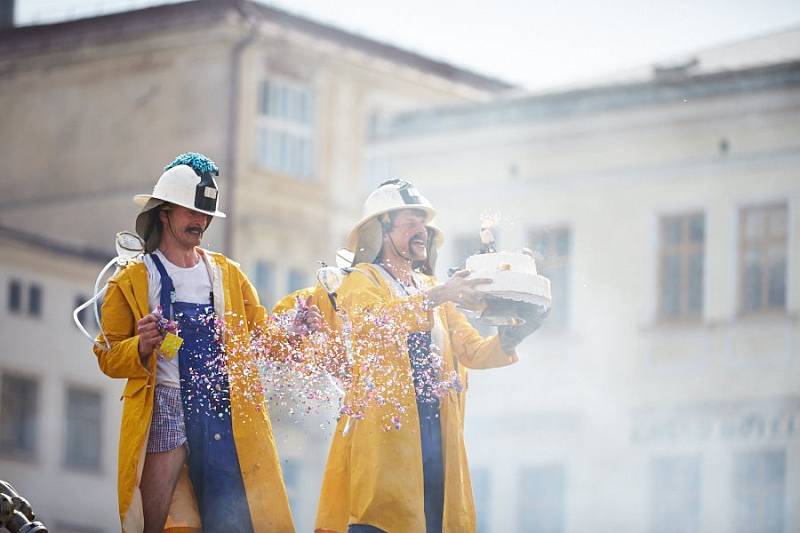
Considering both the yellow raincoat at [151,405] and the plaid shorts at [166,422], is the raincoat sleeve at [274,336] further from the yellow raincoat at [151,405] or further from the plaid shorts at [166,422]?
the plaid shorts at [166,422]

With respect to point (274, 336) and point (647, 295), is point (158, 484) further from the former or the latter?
point (647, 295)

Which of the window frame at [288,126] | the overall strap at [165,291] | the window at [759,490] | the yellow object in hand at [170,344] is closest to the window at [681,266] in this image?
the window at [759,490]

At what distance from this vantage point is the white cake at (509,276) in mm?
10391

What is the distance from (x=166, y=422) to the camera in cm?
1016

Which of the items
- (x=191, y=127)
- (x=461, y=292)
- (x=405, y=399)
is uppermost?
(x=191, y=127)

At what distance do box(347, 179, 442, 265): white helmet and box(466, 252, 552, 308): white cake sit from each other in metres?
0.53

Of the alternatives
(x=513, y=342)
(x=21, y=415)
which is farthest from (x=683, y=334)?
(x=513, y=342)

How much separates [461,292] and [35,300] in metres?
23.3

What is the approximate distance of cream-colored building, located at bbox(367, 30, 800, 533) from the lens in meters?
27.8

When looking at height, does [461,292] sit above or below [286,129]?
below

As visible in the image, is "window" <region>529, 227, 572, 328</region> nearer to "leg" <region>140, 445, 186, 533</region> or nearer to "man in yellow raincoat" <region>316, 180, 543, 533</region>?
"man in yellow raincoat" <region>316, 180, 543, 533</region>

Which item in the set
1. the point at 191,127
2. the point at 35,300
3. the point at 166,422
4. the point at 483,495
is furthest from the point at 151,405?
the point at 191,127

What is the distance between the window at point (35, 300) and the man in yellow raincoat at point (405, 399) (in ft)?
74.1

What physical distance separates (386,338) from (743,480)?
1765 centimetres
